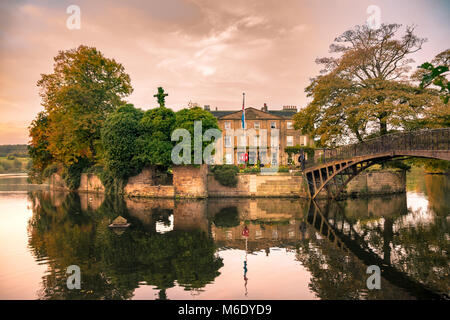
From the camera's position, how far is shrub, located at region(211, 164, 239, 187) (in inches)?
1428

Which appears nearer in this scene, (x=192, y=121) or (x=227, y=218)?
(x=227, y=218)

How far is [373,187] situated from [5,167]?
134 m

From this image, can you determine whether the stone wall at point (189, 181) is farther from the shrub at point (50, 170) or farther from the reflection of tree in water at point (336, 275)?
the shrub at point (50, 170)

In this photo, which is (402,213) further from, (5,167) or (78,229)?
(5,167)

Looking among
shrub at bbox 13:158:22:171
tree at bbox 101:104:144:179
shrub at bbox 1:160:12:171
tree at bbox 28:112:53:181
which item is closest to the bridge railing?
tree at bbox 101:104:144:179

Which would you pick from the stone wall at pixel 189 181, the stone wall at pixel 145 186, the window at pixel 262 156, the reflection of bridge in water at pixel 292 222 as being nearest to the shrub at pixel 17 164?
the window at pixel 262 156

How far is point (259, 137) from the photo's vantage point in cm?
5778

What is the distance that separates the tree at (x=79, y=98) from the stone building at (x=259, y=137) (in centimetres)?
2120

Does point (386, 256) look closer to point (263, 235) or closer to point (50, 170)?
point (263, 235)

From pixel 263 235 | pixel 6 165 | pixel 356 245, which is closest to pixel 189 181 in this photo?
pixel 263 235

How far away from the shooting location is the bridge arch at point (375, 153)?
1650 centimetres

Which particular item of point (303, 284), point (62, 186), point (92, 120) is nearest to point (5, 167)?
point (62, 186)

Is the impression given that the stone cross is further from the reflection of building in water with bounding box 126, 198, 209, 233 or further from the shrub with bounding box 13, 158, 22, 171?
the shrub with bounding box 13, 158, 22, 171

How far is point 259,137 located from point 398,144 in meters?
37.3
